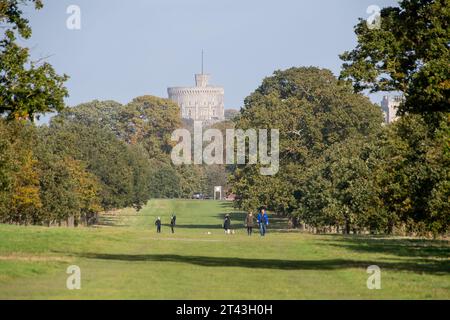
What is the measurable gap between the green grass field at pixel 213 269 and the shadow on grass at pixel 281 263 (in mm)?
35

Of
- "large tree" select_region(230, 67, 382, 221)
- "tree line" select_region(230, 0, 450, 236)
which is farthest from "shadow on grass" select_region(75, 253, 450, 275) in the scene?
"large tree" select_region(230, 67, 382, 221)

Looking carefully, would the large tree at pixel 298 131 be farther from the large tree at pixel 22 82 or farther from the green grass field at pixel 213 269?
the large tree at pixel 22 82

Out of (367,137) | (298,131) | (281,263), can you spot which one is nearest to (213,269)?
(281,263)

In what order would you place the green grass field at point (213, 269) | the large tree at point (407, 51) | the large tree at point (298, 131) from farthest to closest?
the large tree at point (298, 131), the large tree at point (407, 51), the green grass field at point (213, 269)

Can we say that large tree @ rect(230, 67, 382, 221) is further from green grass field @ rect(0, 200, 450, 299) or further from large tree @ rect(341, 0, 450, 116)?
large tree @ rect(341, 0, 450, 116)

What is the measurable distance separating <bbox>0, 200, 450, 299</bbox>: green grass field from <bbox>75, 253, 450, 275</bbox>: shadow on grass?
0.03m

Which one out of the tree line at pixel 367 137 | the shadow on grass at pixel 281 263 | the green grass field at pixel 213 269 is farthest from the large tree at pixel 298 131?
the shadow on grass at pixel 281 263

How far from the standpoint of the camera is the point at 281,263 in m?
43.5

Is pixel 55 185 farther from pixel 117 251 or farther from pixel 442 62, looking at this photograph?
pixel 442 62

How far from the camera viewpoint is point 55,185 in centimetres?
10250

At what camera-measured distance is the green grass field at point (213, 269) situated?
28953 millimetres

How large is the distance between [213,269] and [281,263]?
18.3 feet

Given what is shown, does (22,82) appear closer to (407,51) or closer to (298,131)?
(407,51)
